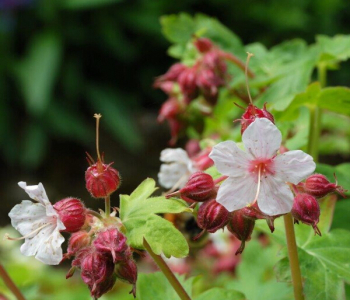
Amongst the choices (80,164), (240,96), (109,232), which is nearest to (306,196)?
(109,232)

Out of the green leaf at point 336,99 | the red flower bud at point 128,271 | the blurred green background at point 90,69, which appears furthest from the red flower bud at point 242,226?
the blurred green background at point 90,69

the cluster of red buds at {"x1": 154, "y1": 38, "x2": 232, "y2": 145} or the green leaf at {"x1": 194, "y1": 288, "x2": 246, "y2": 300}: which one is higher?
the cluster of red buds at {"x1": 154, "y1": 38, "x2": 232, "y2": 145}

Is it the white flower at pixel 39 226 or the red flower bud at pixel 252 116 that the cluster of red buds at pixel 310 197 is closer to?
the red flower bud at pixel 252 116

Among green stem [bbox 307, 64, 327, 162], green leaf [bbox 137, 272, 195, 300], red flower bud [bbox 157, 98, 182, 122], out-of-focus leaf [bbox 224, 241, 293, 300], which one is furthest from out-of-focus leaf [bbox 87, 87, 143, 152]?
green leaf [bbox 137, 272, 195, 300]

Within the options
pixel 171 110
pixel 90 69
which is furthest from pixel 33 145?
pixel 171 110

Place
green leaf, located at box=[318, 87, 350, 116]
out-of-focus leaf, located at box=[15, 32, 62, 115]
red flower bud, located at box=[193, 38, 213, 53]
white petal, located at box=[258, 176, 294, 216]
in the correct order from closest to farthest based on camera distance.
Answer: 1. white petal, located at box=[258, 176, 294, 216]
2. green leaf, located at box=[318, 87, 350, 116]
3. red flower bud, located at box=[193, 38, 213, 53]
4. out-of-focus leaf, located at box=[15, 32, 62, 115]

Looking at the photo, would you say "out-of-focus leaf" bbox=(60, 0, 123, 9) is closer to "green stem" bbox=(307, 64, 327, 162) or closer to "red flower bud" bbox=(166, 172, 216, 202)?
"green stem" bbox=(307, 64, 327, 162)

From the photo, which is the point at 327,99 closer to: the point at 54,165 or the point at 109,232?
→ the point at 109,232
